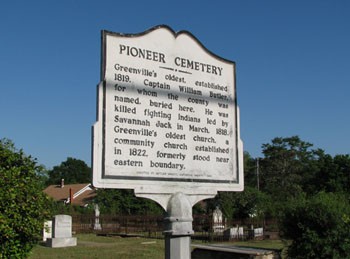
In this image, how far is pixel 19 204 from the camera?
9.04m

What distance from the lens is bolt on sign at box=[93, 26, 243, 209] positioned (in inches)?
163

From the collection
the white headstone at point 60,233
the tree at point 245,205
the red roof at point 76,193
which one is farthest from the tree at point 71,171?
the white headstone at point 60,233

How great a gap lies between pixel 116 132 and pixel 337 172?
140 feet

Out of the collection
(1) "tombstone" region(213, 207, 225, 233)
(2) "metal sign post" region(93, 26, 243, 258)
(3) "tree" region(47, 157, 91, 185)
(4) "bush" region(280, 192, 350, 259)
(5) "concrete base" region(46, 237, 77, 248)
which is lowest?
(5) "concrete base" region(46, 237, 77, 248)

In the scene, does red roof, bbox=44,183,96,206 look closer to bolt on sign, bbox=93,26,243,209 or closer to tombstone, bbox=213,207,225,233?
tombstone, bbox=213,207,225,233

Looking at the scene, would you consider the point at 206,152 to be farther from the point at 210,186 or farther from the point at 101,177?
the point at 101,177

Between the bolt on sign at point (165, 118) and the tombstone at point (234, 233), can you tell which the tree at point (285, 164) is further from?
the bolt on sign at point (165, 118)

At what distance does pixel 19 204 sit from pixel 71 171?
11259cm

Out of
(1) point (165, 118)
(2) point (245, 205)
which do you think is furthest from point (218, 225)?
(1) point (165, 118)

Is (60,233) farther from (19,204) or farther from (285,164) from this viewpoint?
(285,164)

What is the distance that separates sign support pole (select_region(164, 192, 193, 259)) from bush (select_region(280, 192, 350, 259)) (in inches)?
324

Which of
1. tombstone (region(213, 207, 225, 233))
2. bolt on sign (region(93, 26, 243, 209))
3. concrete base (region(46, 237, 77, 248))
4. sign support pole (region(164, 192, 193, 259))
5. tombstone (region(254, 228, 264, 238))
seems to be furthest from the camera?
tombstone (region(213, 207, 225, 233))

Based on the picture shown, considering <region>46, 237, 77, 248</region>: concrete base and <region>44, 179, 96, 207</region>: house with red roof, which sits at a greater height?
<region>44, 179, 96, 207</region>: house with red roof

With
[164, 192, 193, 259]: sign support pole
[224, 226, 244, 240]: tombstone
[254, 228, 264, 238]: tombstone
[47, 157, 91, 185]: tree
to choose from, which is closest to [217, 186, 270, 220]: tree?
[254, 228, 264, 238]: tombstone
